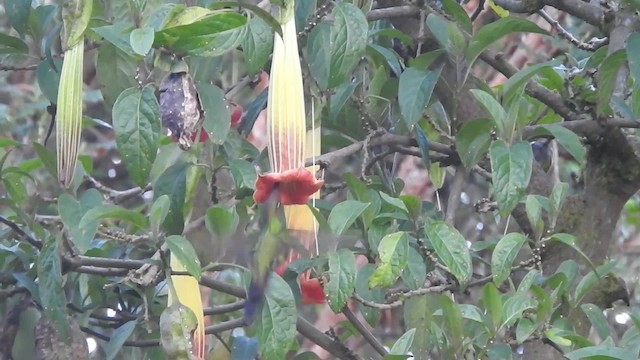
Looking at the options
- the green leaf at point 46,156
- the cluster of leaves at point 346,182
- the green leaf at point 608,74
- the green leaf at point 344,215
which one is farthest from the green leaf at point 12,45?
the green leaf at point 608,74

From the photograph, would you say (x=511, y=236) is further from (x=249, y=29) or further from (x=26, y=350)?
(x=26, y=350)

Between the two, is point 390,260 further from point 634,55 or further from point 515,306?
point 634,55

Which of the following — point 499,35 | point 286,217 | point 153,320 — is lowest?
point 153,320

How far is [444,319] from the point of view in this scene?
1.04m

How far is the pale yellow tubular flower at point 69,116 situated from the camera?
30.8 inches

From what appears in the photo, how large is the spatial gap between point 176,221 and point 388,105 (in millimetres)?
402

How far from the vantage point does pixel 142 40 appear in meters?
0.80

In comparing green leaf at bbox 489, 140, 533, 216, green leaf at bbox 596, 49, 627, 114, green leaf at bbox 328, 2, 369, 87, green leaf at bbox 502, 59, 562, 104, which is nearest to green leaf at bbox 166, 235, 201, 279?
green leaf at bbox 328, 2, 369, 87

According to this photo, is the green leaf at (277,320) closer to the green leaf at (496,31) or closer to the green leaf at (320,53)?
the green leaf at (320,53)

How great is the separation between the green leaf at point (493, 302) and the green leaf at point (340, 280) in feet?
0.49

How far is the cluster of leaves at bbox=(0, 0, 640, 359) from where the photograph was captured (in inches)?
35.4

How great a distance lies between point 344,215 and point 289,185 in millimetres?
185

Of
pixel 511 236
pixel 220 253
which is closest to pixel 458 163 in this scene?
pixel 511 236

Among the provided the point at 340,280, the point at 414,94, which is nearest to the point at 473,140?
the point at 414,94
